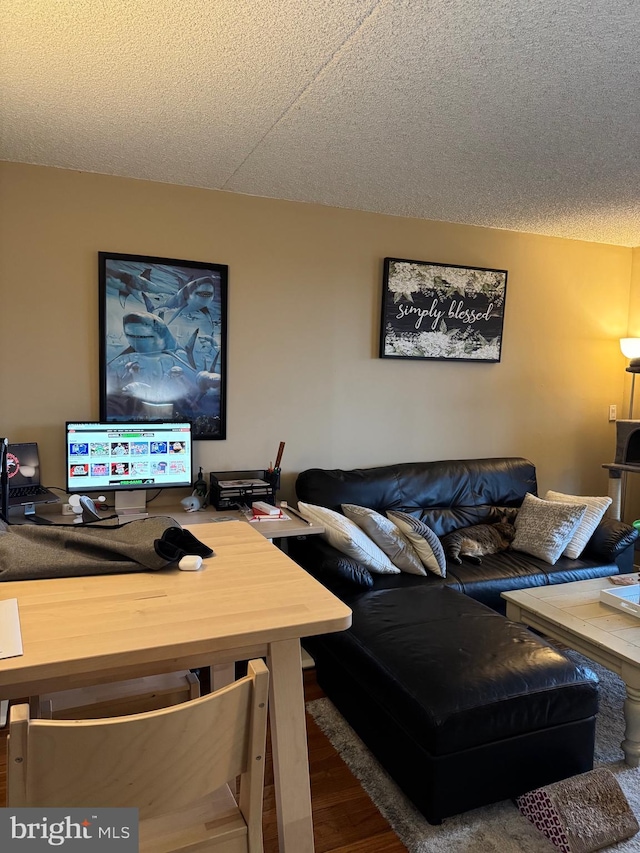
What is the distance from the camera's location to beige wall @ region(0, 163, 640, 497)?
3.02 m

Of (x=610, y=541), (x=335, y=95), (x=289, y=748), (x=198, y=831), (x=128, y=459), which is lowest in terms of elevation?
(x=610, y=541)

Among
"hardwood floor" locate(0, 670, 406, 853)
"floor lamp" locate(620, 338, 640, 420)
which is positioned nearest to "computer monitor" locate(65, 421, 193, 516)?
"hardwood floor" locate(0, 670, 406, 853)

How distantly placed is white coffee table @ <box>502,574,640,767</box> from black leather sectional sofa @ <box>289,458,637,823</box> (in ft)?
0.51

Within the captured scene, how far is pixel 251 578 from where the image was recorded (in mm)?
1244

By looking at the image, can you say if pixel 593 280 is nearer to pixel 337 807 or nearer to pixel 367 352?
pixel 367 352

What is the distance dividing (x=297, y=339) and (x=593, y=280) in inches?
96.4

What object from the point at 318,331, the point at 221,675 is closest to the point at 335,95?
the point at 318,331

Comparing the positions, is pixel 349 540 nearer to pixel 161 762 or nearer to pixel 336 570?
pixel 336 570

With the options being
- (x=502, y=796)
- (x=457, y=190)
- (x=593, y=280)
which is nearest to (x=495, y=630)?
(x=502, y=796)

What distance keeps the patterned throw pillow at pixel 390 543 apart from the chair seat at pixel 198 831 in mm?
2068

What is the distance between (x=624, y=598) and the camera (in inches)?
105

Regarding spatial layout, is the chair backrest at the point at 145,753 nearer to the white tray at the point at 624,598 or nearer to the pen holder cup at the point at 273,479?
the white tray at the point at 624,598

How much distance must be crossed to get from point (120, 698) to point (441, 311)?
3.15m

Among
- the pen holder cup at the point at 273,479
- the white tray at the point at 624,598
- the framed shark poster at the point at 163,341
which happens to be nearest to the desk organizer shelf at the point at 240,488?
the pen holder cup at the point at 273,479
